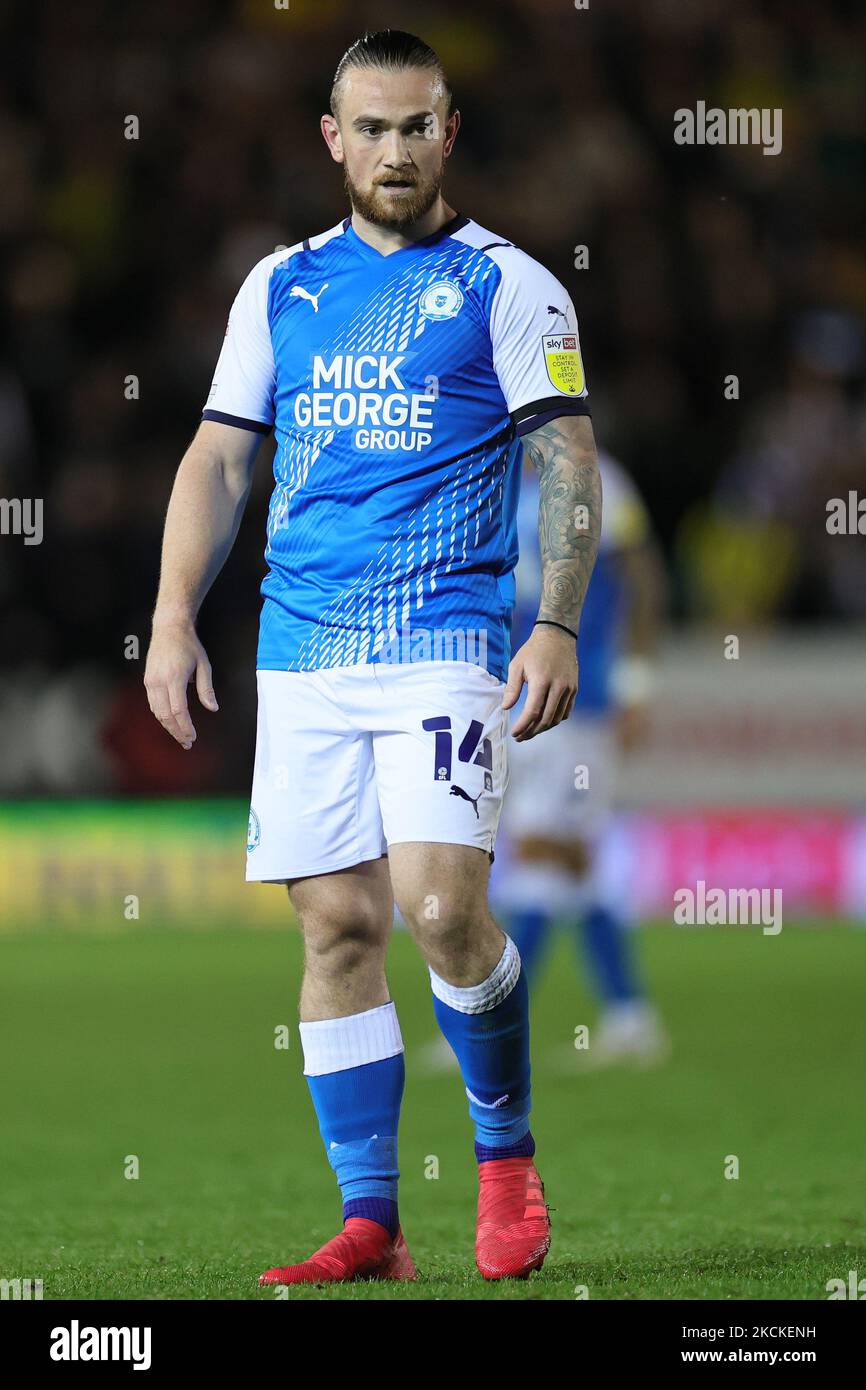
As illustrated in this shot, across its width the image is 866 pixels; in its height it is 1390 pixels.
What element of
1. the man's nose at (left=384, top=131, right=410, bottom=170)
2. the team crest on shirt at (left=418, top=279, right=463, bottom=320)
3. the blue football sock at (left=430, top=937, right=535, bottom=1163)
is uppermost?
the man's nose at (left=384, top=131, right=410, bottom=170)

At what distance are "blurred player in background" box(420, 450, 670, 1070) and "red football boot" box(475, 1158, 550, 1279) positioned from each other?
12.7 ft

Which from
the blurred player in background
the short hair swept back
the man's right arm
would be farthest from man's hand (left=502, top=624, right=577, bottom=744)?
the blurred player in background

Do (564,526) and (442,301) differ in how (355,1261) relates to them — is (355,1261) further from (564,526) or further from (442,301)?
(442,301)

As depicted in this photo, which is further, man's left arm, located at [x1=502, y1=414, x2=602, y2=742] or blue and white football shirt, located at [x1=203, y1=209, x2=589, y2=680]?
blue and white football shirt, located at [x1=203, y1=209, x2=589, y2=680]

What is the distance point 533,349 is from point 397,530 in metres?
0.44

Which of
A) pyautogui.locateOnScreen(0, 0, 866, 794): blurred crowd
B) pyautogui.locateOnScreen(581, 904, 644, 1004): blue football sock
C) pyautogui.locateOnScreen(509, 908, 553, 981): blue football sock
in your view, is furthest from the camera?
pyautogui.locateOnScreen(0, 0, 866, 794): blurred crowd

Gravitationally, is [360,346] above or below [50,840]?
above

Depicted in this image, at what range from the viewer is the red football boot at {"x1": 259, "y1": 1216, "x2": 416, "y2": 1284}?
4.17 meters

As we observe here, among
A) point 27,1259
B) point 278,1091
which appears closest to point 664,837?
point 278,1091

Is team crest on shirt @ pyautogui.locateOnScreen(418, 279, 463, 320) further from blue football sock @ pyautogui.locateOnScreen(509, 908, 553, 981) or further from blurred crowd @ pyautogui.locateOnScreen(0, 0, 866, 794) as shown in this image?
blurred crowd @ pyautogui.locateOnScreen(0, 0, 866, 794)
